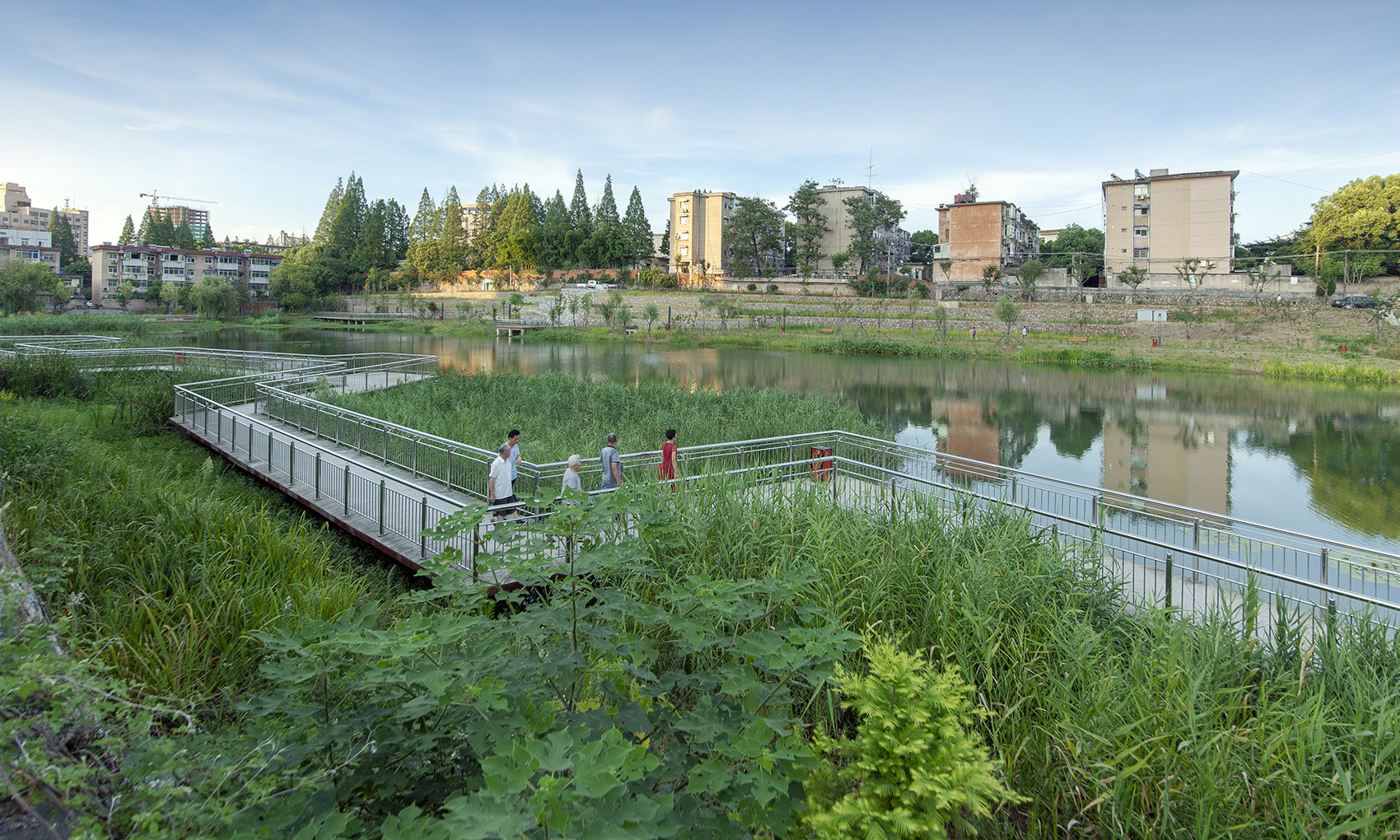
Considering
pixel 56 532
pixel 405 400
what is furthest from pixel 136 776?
pixel 405 400

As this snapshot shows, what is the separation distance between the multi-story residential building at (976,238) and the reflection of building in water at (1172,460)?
46593 mm

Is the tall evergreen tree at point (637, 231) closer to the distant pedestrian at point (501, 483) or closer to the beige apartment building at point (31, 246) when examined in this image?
the beige apartment building at point (31, 246)

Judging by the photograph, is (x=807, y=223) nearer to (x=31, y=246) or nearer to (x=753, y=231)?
(x=753, y=231)

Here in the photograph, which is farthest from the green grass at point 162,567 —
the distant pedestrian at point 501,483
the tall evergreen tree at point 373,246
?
the tall evergreen tree at point 373,246

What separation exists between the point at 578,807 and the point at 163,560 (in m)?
6.17

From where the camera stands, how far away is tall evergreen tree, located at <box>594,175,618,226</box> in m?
85.2

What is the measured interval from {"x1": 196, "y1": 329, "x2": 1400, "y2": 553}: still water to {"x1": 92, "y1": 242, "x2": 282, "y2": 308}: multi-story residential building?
53.5 metres

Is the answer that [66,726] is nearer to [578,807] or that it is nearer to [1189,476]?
[578,807]

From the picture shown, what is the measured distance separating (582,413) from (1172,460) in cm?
1505

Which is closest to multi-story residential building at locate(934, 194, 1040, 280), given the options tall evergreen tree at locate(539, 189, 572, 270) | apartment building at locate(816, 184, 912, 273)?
apartment building at locate(816, 184, 912, 273)

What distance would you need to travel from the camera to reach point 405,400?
62.0 feet

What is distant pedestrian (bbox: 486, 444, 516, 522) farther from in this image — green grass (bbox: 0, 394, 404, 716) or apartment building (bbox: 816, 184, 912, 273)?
apartment building (bbox: 816, 184, 912, 273)

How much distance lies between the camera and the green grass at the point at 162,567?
5.14m

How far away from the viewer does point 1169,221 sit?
200 feet
